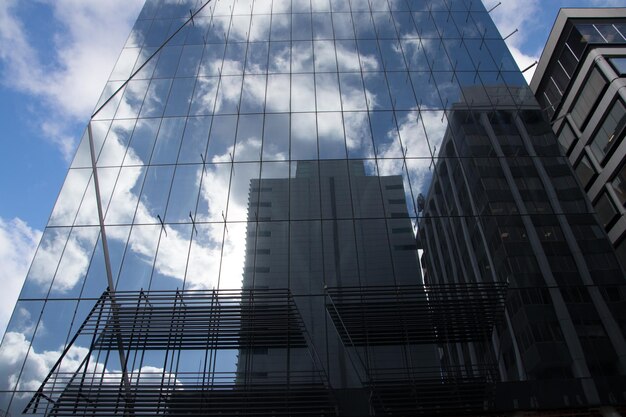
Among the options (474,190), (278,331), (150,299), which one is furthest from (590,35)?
(150,299)

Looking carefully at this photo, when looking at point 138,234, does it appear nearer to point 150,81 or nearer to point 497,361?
point 150,81

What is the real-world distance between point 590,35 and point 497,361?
28689mm

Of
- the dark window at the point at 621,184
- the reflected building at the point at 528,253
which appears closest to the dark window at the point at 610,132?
the dark window at the point at 621,184

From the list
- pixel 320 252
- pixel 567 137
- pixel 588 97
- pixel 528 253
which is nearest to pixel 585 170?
pixel 567 137

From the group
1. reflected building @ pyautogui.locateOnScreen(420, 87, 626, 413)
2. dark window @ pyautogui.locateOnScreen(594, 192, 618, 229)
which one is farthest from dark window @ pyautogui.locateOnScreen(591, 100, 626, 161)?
reflected building @ pyautogui.locateOnScreen(420, 87, 626, 413)

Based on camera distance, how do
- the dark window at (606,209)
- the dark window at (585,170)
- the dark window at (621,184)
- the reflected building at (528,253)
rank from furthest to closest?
the dark window at (585,170), the dark window at (606,209), the dark window at (621,184), the reflected building at (528,253)

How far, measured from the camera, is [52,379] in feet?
45.6

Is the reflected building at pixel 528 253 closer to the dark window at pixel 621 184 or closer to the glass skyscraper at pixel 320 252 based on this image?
the glass skyscraper at pixel 320 252

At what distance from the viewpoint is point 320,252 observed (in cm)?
1620

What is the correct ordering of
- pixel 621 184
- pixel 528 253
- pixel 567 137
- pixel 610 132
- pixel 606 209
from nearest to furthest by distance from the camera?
pixel 528 253 < pixel 621 184 < pixel 610 132 < pixel 606 209 < pixel 567 137

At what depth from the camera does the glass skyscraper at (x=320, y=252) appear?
13.5 meters

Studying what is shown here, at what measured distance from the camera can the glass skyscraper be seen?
44.3ft

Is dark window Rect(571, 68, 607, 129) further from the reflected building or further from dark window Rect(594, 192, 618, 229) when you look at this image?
the reflected building

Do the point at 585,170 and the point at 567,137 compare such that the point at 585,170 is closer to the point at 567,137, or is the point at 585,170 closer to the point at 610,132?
the point at 567,137
